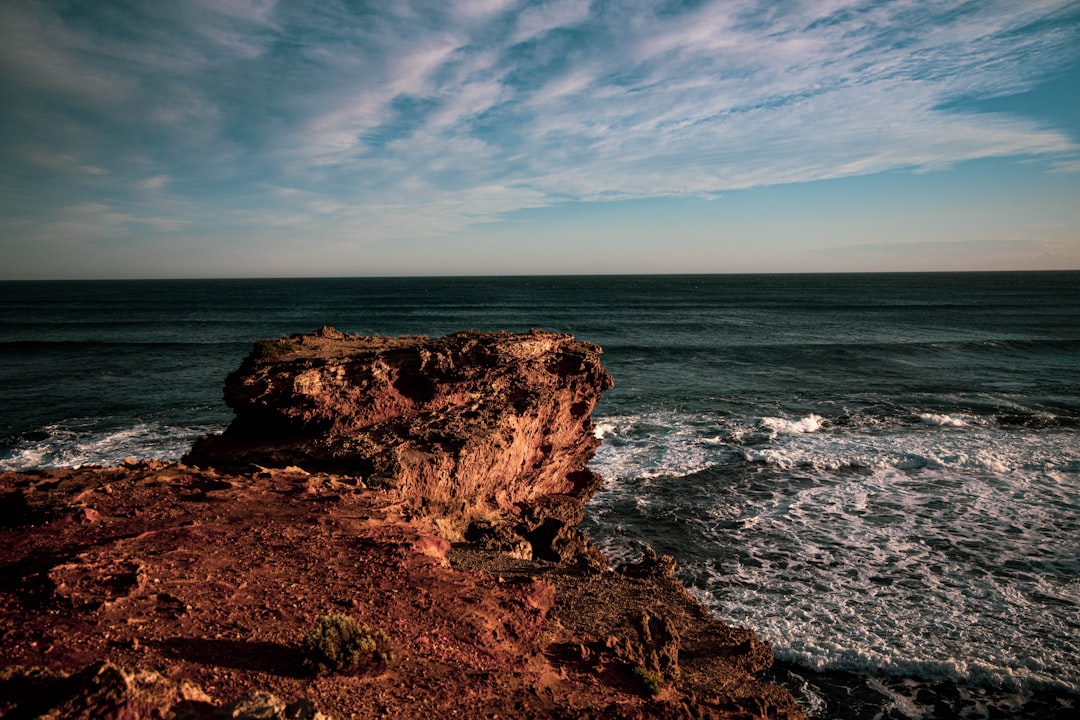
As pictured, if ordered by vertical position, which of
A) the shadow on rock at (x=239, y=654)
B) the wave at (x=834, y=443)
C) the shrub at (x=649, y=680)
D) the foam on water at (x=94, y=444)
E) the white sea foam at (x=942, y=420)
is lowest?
the wave at (x=834, y=443)

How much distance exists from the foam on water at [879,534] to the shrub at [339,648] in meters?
8.01


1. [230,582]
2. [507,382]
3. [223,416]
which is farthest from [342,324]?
[230,582]

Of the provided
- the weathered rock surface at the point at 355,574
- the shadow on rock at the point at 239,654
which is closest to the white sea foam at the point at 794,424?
the weathered rock surface at the point at 355,574

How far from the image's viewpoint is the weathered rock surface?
5531 millimetres

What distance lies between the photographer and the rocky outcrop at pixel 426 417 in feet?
39.1

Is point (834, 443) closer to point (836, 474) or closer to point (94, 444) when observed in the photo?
point (836, 474)

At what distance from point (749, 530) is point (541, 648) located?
34.1 feet

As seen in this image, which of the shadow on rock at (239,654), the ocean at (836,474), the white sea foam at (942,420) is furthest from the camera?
the white sea foam at (942,420)

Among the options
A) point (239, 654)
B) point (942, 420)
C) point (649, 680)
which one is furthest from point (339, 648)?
point (942, 420)

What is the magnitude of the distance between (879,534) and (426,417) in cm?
1245

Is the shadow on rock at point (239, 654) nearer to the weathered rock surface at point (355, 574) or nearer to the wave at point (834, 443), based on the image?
the weathered rock surface at point (355, 574)

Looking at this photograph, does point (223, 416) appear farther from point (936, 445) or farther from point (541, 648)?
point (936, 445)

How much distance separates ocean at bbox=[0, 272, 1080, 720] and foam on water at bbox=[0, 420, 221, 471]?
13cm

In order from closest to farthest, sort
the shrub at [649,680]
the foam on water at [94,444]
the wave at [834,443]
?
1. the shrub at [649,680]
2. the wave at [834,443]
3. the foam on water at [94,444]
